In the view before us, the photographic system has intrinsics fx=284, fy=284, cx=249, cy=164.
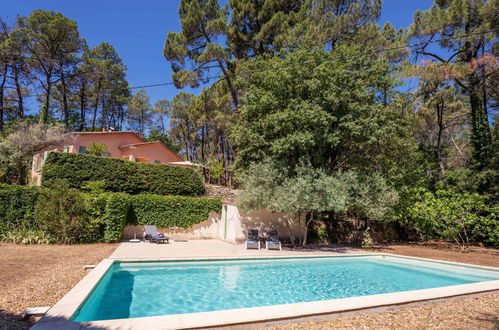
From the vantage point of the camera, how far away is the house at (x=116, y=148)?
23.2 metres

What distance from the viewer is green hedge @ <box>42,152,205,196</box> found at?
673 inches

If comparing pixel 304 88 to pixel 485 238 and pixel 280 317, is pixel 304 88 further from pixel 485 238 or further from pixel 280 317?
pixel 485 238

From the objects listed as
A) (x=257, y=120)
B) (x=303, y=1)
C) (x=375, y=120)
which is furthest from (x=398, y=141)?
(x=303, y=1)

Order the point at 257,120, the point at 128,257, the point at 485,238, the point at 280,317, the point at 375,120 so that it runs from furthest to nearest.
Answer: the point at 485,238 → the point at 257,120 → the point at 375,120 → the point at 128,257 → the point at 280,317

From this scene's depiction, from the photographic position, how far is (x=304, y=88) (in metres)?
15.4

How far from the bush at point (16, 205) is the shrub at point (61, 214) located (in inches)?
21.2

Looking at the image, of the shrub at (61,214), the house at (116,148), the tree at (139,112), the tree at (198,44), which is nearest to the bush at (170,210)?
the shrub at (61,214)

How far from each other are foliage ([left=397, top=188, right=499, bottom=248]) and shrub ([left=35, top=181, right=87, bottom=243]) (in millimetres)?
18144

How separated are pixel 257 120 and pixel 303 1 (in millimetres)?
12527

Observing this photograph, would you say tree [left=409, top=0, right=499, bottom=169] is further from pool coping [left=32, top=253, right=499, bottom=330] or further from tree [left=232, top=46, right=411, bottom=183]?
pool coping [left=32, top=253, right=499, bottom=330]

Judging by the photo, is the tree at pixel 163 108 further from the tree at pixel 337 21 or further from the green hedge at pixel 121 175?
the tree at pixel 337 21

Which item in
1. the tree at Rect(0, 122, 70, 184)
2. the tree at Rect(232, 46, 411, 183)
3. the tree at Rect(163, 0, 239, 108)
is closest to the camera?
the tree at Rect(232, 46, 411, 183)

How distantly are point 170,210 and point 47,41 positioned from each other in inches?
956

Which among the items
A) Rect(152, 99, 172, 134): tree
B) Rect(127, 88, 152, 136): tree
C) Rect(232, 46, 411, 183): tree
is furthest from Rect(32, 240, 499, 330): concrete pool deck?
Rect(127, 88, 152, 136): tree
